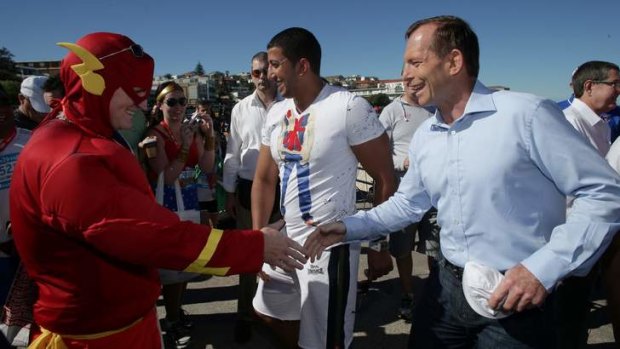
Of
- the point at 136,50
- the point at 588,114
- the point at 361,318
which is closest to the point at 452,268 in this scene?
the point at 136,50

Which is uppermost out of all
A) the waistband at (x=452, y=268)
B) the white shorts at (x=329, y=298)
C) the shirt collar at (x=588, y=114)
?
the shirt collar at (x=588, y=114)

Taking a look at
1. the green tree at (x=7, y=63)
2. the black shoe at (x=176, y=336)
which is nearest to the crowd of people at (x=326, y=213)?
the black shoe at (x=176, y=336)

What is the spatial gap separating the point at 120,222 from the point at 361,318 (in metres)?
3.29

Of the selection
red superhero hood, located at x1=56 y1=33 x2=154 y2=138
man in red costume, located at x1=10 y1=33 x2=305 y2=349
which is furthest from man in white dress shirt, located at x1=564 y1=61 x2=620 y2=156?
red superhero hood, located at x1=56 y1=33 x2=154 y2=138

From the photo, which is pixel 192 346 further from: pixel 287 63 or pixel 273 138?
pixel 287 63

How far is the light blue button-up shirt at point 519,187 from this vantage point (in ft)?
4.93

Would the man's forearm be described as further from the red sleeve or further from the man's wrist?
the red sleeve

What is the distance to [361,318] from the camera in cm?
420

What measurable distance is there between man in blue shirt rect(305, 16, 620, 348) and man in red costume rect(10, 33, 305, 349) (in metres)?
0.82

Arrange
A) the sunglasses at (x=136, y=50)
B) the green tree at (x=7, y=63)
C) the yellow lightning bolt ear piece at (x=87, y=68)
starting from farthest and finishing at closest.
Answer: the green tree at (x=7, y=63), the sunglasses at (x=136, y=50), the yellow lightning bolt ear piece at (x=87, y=68)

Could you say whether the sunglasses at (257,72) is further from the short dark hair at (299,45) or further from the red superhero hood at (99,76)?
the red superhero hood at (99,76)

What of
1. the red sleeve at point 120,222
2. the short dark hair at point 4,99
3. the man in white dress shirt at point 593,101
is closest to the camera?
the red sleeve at point 120,222

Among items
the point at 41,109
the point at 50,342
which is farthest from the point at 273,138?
the point at 41,109

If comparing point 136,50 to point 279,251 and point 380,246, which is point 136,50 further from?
point 380,246
